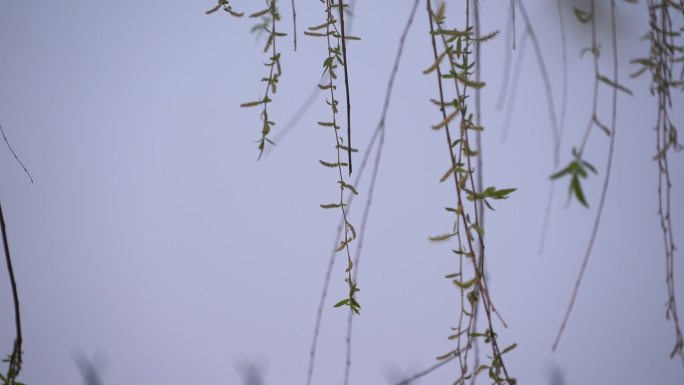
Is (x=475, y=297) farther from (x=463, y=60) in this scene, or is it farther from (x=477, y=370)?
(x=463, y=60)

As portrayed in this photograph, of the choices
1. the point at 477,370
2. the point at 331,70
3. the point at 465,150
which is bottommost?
the point at 477,370

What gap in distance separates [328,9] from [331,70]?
49 millimetres

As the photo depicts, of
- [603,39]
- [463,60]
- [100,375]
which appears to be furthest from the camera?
[100,375]

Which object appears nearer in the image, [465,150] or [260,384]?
[465,150]

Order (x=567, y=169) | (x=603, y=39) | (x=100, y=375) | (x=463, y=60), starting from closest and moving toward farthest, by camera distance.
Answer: (x=567, y=169) → (x=463, y=60) → (x=603, y=39) → (x=100, y=375)

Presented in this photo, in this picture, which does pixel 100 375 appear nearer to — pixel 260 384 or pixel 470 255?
pixel 260 384

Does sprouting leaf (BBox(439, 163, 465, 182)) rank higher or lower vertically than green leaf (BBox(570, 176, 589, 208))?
higher

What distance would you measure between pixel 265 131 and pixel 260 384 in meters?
0.53

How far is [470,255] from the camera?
0.24m

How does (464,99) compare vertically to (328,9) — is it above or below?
below

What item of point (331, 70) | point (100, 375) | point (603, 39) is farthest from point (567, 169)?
point (100, 375)

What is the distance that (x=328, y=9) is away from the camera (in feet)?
1.01

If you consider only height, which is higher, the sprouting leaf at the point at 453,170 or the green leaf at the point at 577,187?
the sprouting leaf at the point at 453,170

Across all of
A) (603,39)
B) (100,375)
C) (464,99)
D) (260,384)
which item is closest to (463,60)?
(464,99)
